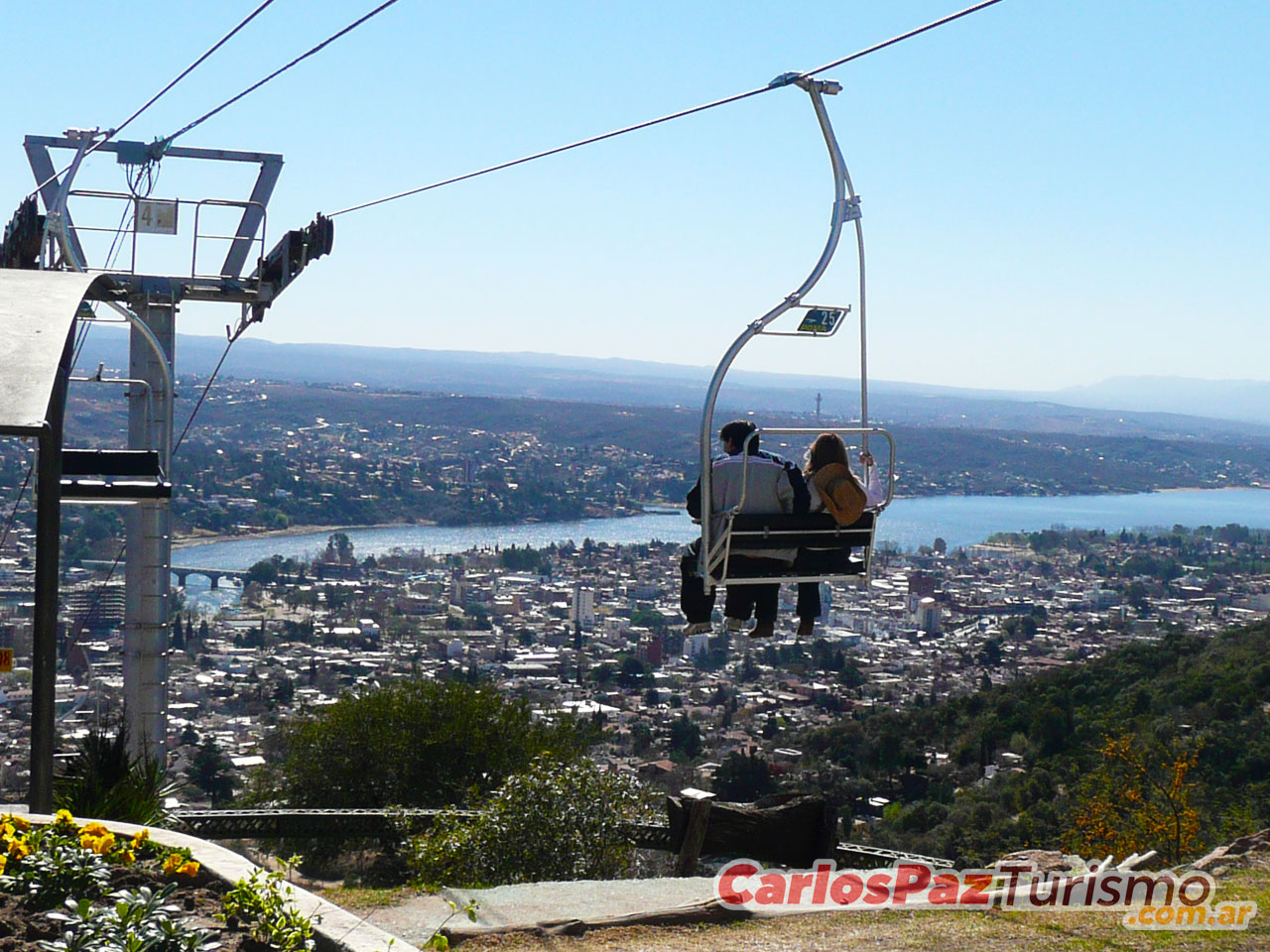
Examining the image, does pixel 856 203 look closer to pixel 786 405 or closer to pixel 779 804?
pixel 779 804

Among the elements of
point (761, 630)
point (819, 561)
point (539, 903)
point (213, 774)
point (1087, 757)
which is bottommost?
point (213, 774)

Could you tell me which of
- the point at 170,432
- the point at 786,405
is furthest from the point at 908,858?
the point at 786,405

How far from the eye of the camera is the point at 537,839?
23.9 ft

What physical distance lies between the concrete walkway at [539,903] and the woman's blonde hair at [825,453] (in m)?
2.00

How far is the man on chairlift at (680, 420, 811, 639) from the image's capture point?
20.2ft

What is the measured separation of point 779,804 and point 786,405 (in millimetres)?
95304

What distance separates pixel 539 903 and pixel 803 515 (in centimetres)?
207

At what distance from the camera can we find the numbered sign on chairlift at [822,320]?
5898 mm

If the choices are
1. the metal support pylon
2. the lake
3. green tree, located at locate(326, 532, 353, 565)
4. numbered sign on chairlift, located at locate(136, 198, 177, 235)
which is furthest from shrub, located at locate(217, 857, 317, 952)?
green tree, located at locate(326, 532, 353, 565)

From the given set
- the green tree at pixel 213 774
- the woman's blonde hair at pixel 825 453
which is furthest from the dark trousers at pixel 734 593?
the green tree at pixel 213 774

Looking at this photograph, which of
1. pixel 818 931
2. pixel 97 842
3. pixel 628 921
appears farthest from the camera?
pixel 628 921

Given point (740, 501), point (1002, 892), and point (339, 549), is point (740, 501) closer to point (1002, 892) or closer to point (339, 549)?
point (1002, 892)

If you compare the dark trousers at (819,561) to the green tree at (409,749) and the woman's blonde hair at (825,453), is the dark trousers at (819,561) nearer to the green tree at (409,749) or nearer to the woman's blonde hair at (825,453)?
the woman's blonde hair at (825,453)

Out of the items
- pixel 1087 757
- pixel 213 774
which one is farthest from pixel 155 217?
pixel 1087 757
